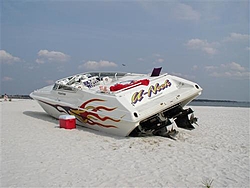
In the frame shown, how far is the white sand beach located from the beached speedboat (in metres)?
0.41

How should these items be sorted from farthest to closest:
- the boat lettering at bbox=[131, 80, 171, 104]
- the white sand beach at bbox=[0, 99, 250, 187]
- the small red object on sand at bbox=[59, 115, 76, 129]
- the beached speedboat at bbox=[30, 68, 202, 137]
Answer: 1. the small red object on sand at bbox=[59, 115, 76, 129]
2. the boat lettering at bbox=[131, 80, 171, 104]
3. the beached speedboat at bbox=[30, 68, 202, 137]
4. the white sand beach at bbox=[0, 99, 250, 187]

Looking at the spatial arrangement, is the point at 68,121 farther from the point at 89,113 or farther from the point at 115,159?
the point at 115,159

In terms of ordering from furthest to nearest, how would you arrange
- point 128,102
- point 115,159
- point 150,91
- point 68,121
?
point 68,121, point 150,91, point 128,102, point 115,159

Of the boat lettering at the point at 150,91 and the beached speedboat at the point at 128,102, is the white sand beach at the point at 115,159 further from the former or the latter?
the boat lettering at the point at 150,91

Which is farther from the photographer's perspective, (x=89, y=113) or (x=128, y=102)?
(x=89, y=113)

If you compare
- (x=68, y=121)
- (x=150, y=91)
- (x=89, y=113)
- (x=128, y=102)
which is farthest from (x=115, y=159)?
(x=68, y=121)

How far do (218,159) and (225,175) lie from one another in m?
1.04

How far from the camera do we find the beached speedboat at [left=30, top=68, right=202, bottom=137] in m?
6.90

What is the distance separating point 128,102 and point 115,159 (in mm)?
1942

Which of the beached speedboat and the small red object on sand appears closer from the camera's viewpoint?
the beached speedboat

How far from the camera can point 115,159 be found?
5457 millimetres

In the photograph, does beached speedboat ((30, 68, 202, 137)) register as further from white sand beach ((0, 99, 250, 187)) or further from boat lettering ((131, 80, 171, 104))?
white sand beach ((0, 99, 250, 187))

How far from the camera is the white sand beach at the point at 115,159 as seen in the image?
431 centimetres

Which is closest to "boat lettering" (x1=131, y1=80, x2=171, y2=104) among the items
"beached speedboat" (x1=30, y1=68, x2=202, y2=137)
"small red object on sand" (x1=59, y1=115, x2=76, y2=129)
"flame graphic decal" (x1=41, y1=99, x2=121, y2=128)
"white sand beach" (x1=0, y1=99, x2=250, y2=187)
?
"beached speedboat" (x1=30, y1=68, x2=202, y2=137)
